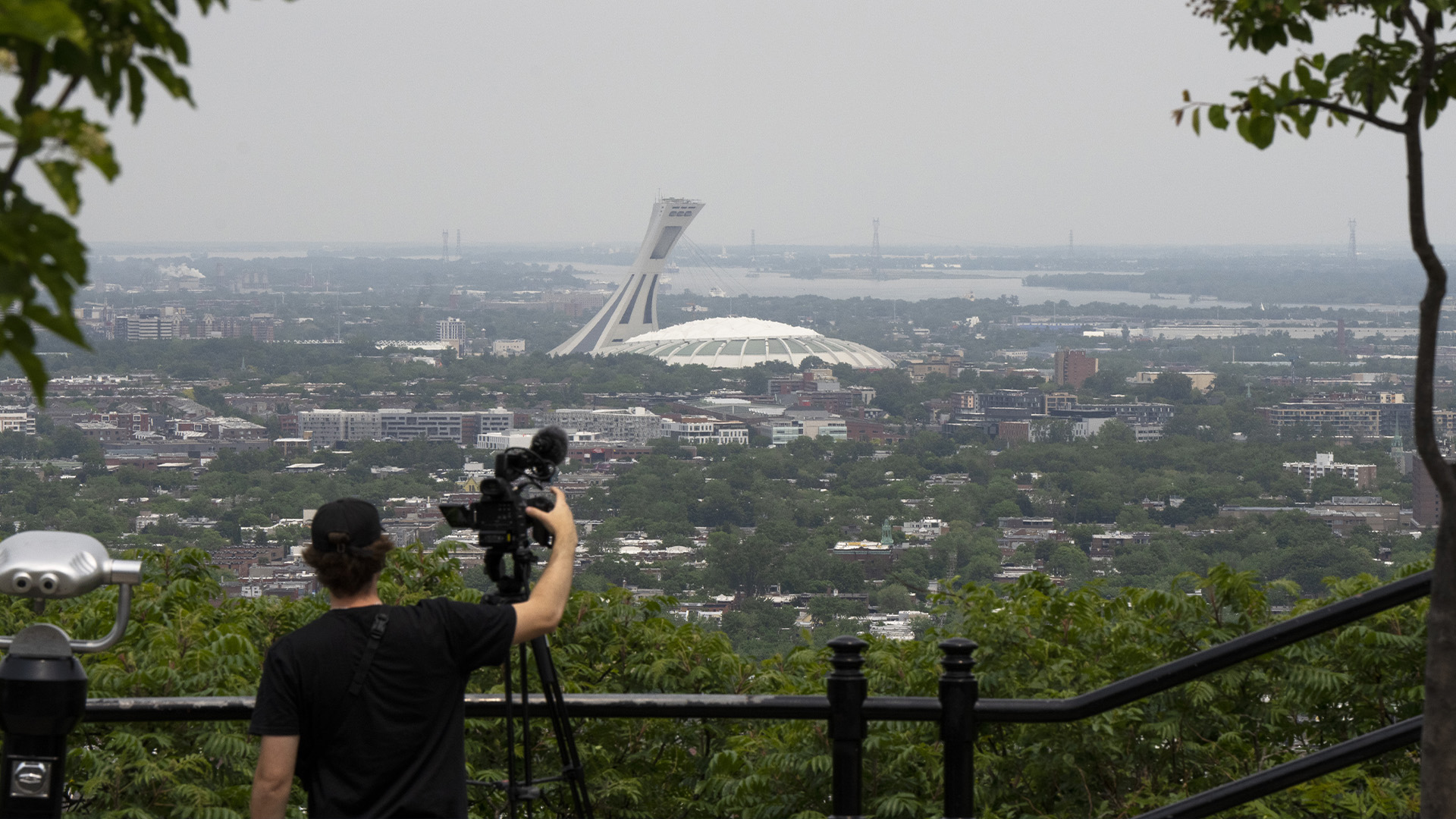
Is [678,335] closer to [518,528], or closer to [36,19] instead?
[518,528]

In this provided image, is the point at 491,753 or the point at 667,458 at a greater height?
the point at 491,753

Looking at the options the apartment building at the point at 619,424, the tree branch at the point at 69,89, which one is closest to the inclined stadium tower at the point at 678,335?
the apartment building at the point at 619,424

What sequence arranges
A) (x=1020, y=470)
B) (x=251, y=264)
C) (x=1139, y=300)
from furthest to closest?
(x=251, y=264) → (x=1139, y=300) → (x=1020, y=470)

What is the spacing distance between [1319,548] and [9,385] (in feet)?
138

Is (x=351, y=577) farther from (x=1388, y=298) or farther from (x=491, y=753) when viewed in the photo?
(x=1388, y=298)

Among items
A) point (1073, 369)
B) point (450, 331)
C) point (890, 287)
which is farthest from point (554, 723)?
point (890, 287)

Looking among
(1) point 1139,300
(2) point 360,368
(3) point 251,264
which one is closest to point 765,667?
(2) point 360,368

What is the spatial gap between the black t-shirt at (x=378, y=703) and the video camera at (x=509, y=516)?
249 mm

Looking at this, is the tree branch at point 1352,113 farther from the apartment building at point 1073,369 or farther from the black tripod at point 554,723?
the apartment building at point 1073,369

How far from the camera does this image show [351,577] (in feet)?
6.65

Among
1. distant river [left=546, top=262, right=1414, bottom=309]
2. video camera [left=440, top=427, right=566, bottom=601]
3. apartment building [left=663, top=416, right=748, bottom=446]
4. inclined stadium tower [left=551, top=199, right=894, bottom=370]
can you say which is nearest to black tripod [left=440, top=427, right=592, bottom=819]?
video camera [left=440, top=427, right=566, bottom=601]

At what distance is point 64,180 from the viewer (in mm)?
997

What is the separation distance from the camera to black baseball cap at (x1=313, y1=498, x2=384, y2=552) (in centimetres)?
199

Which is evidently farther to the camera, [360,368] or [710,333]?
[710,333]
